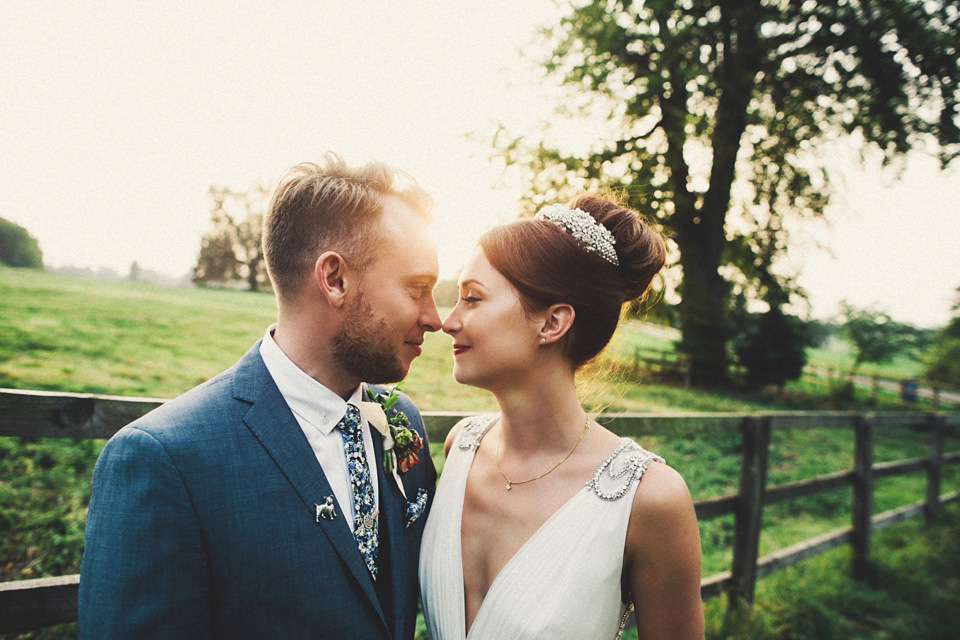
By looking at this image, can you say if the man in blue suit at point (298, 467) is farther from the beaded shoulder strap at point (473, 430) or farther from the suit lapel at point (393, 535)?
the beaded shoulder strap at point (473, 430)

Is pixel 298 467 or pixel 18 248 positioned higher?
pixel 18 248

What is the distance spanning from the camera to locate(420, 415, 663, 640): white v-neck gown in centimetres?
191

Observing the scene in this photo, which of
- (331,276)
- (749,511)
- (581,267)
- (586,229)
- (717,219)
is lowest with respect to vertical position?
(749,511)

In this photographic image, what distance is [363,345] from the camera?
1921 mm

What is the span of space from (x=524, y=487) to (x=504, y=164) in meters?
10.1

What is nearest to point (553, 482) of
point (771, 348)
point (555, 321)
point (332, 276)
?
point (555, 321)

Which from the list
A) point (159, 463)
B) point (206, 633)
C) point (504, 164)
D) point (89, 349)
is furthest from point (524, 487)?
point (504, 164)

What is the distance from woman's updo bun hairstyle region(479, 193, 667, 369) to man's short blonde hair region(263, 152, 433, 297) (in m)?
0.52

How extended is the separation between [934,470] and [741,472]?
18.9ft

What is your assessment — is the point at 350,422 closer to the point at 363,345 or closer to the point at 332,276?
the point at 363,345

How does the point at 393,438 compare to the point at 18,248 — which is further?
the point at 18,248

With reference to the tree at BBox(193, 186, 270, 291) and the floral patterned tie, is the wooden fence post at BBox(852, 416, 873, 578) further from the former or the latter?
the tree at BBox(193, 186, 270, 291)

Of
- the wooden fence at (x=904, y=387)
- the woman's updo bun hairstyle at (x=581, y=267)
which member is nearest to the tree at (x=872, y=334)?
the wooden fence at (x=904, y=387)

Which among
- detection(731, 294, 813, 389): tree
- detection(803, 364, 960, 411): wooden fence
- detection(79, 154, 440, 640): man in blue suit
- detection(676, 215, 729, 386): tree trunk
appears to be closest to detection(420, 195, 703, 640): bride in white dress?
detection(79, 154, 440, 640): man in blue suit
